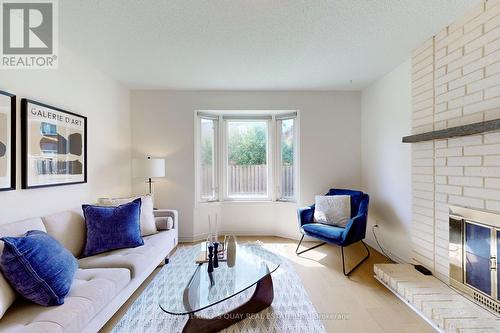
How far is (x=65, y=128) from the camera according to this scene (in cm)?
240

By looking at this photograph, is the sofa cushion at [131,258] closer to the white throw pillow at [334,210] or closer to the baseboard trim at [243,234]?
the baseboard trim at [243,234]

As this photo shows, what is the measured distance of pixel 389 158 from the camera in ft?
10.1

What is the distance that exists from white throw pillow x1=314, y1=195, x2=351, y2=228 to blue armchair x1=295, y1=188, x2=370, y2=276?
0.26ft

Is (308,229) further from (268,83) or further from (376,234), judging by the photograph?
(268,83)

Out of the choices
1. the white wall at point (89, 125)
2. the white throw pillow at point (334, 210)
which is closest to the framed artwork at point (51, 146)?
the white wall at point (89, 125)

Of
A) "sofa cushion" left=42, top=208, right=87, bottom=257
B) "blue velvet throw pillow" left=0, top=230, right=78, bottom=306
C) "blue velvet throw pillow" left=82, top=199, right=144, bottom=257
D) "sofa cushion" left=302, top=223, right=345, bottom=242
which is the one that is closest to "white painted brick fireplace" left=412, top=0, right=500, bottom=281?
"sofa cushion" left=302, top=223, right=345, bottom=242

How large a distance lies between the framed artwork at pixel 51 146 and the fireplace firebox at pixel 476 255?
3618 mm

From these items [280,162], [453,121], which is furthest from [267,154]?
[453,121]

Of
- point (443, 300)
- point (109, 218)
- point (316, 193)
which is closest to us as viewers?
point (443, 300)

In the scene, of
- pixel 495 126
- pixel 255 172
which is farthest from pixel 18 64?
pixel 495 126

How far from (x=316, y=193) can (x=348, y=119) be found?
1.29 m

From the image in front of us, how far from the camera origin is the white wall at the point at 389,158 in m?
2.76

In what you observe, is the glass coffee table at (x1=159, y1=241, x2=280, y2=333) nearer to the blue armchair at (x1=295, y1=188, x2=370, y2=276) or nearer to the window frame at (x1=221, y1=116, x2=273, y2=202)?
the blue armchair at (x1=295, y1=188, x2=370, y2=276)

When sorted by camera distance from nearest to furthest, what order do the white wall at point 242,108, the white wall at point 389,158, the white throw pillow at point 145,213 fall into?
the white throw pillow at point 145,213 → the white wall at point 389,158 → the white wall at point 242,108
